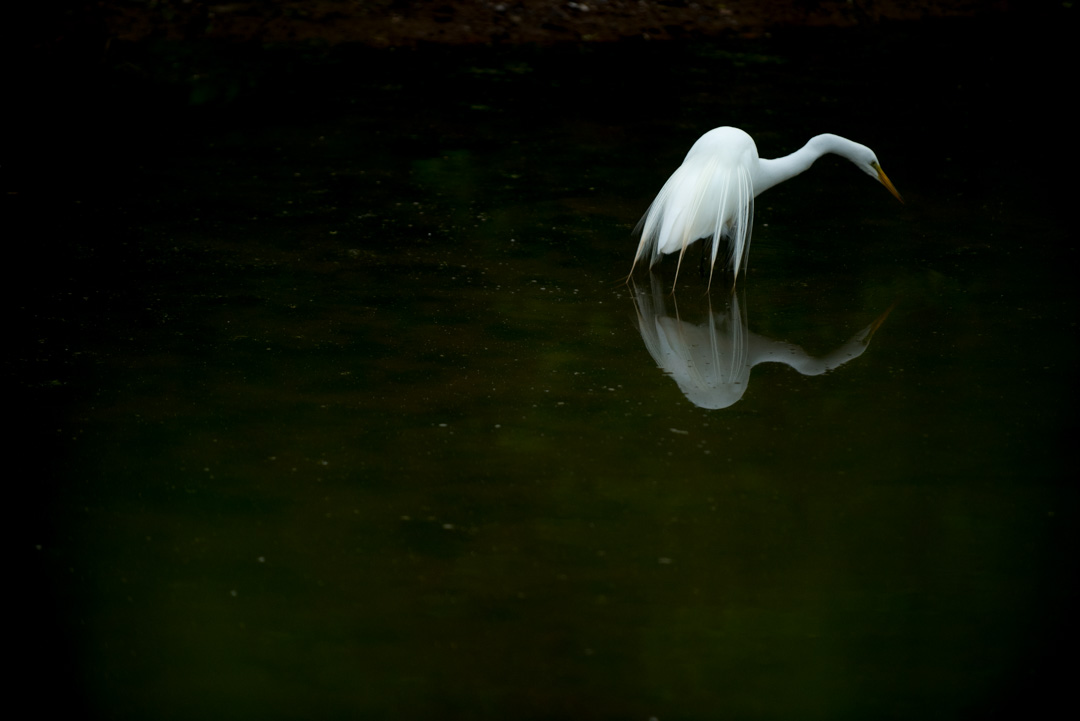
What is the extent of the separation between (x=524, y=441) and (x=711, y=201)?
123cm

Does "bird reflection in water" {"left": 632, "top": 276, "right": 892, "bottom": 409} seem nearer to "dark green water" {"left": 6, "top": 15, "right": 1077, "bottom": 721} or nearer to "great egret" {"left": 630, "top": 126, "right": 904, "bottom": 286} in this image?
"dark green water" {"left": 6, "top": 15, "right": 1077, "bottom": 721}

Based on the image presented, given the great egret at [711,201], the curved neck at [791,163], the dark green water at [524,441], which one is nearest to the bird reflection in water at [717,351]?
the dark green water at [524,441]

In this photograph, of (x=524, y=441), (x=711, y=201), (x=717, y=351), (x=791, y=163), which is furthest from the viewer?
(x=791, y=163)

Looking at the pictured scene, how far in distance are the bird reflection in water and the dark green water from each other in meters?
0.02

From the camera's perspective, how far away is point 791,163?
388 centimetres

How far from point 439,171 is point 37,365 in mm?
2024

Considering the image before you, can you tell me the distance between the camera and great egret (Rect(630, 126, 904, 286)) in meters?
3.54

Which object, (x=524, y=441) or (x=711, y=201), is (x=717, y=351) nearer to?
(x=711, y=201)

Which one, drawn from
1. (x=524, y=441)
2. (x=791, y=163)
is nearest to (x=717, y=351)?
(x=524, y=441)

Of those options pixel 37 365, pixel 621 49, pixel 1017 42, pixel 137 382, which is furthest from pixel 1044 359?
pixel 1017 42

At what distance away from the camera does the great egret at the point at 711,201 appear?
3.54 m

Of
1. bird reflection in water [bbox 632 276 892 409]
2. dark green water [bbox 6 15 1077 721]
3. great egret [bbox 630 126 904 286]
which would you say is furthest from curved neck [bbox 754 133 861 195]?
bird reflection in water [bbox 632 276 892 409]

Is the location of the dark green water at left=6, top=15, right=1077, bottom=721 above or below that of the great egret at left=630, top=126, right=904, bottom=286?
below

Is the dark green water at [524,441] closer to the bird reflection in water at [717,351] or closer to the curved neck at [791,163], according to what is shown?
the bird reflection in water at [717,351]
